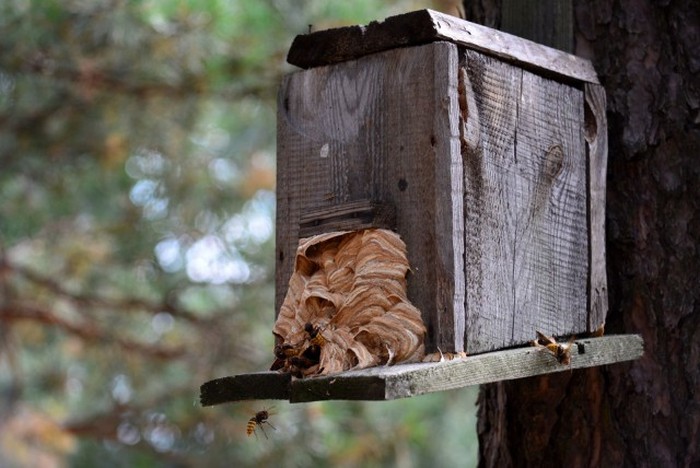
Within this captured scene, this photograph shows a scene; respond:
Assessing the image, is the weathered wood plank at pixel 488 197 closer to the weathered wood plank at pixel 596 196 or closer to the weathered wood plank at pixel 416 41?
the weathered wood plank at pixel 416 41

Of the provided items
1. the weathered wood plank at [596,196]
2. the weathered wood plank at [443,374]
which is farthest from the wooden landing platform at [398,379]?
the weathered wood plank at [596,196]

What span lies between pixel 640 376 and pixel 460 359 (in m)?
0.68

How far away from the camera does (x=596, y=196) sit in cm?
220

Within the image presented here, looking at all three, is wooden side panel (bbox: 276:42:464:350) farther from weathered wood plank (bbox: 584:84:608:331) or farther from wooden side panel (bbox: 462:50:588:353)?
weathered wood plank (bbox: 584:84:608:331)

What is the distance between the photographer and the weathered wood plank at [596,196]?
85.5 inches

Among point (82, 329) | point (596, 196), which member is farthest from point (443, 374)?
point (82, 329)

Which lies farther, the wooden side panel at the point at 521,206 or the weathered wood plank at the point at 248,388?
the wooden side panel at the point at 521,206

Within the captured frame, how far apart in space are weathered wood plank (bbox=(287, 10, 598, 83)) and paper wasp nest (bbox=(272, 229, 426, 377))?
1.10ft

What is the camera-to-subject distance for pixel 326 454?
17.2 feet

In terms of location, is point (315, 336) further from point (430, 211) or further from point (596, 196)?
point (596, 196)

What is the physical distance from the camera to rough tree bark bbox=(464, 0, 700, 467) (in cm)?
225

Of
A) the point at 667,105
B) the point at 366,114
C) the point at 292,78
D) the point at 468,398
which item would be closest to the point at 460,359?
the point at 366,114

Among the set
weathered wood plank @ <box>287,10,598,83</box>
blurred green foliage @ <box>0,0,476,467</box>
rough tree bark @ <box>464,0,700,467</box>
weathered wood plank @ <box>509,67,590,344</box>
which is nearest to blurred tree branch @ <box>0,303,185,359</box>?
blurred green foliage @ <box>0,0,476,467</box>

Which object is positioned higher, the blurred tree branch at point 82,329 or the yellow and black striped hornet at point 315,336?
the blurred tree branch at point 82,329
